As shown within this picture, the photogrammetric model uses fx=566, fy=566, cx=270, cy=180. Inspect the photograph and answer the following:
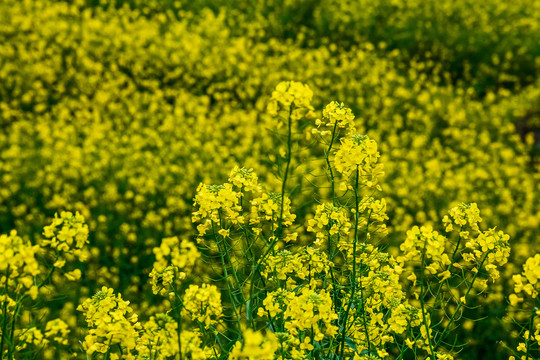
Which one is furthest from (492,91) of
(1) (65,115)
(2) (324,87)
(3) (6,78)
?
(3) (6,78)

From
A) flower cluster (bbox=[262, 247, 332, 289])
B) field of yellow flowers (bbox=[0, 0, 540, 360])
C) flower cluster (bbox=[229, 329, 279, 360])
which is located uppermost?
flower cluster (bbox=[229, 329, 279, 360])

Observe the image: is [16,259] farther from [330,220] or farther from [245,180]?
[330,220]

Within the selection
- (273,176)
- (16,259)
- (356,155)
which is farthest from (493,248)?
(273,176)

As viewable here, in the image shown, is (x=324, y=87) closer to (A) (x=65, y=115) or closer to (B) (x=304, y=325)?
(A) (x=65, y=115)

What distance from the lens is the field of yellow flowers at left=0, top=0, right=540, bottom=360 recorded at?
190cm

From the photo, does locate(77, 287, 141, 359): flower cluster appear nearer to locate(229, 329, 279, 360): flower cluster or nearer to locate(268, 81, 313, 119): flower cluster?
locate(229, 329, 279, 360): flower cluster

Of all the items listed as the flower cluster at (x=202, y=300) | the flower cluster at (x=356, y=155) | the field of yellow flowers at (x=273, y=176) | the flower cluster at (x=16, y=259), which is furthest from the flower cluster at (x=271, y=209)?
the flower cluster at (x=16, y=259)

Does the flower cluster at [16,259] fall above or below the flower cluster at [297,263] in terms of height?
above

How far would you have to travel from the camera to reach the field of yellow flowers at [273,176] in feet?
6.23

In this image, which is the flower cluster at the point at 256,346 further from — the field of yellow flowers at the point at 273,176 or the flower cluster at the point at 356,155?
the flower cluster at the point at 356,155

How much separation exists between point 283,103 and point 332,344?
35.4 inches

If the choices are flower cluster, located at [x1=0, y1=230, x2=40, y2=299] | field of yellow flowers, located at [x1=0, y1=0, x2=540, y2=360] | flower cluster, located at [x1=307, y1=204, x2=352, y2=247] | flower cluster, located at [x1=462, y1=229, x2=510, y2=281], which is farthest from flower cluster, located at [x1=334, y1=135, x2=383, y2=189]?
flower cluster, located at [x1=0, y1=230, x2=40, y2=299]

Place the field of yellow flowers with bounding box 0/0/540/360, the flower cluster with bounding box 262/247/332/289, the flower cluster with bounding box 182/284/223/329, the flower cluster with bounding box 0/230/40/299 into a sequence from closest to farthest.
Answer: the flower cluster with bounding box 0/230/40/299, the flower cluster with bounding box 182/284/223/329, the field of yellow flowers with bounding box 0/0/540/360, the flower cluster with bounding box 262/247/332/289

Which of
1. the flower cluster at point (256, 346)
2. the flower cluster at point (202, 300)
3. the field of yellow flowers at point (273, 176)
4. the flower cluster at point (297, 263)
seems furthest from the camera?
the flower cluster at point (297, 263)
